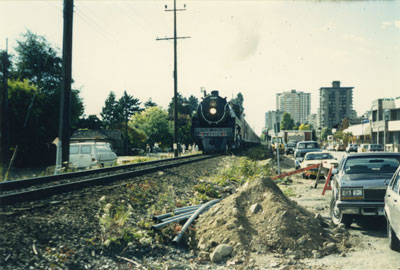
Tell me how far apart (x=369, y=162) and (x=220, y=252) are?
4.40 metres

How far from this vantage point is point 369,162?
881 cm

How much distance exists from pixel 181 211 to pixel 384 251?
12.4 feet

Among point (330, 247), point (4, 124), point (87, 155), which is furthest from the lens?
point (4, 124)

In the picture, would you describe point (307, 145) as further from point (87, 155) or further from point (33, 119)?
point (33, 119)

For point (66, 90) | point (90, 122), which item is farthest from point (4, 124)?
point (90, 122)

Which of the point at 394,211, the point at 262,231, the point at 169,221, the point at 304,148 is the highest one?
the point at 304,148

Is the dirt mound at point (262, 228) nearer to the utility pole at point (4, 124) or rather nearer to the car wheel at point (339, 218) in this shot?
the car wheel at point (339, 218)

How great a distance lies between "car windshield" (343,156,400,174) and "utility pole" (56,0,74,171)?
11.9 m

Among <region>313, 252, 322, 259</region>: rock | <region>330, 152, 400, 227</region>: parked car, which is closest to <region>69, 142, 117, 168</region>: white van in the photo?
<region>330, 152, 400, 227</region>: parked car

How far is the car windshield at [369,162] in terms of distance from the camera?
8406mm

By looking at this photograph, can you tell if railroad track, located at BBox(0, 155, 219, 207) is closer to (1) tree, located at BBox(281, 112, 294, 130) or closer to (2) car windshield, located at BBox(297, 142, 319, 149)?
(2) car windshield, located at BBox(297, 142, 319, 149)

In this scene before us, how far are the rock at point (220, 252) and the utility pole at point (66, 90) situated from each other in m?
11.9

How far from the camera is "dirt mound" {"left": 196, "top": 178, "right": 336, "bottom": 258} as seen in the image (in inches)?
258

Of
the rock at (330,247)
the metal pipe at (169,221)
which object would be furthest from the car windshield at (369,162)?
the metal pipe at (169,221)
